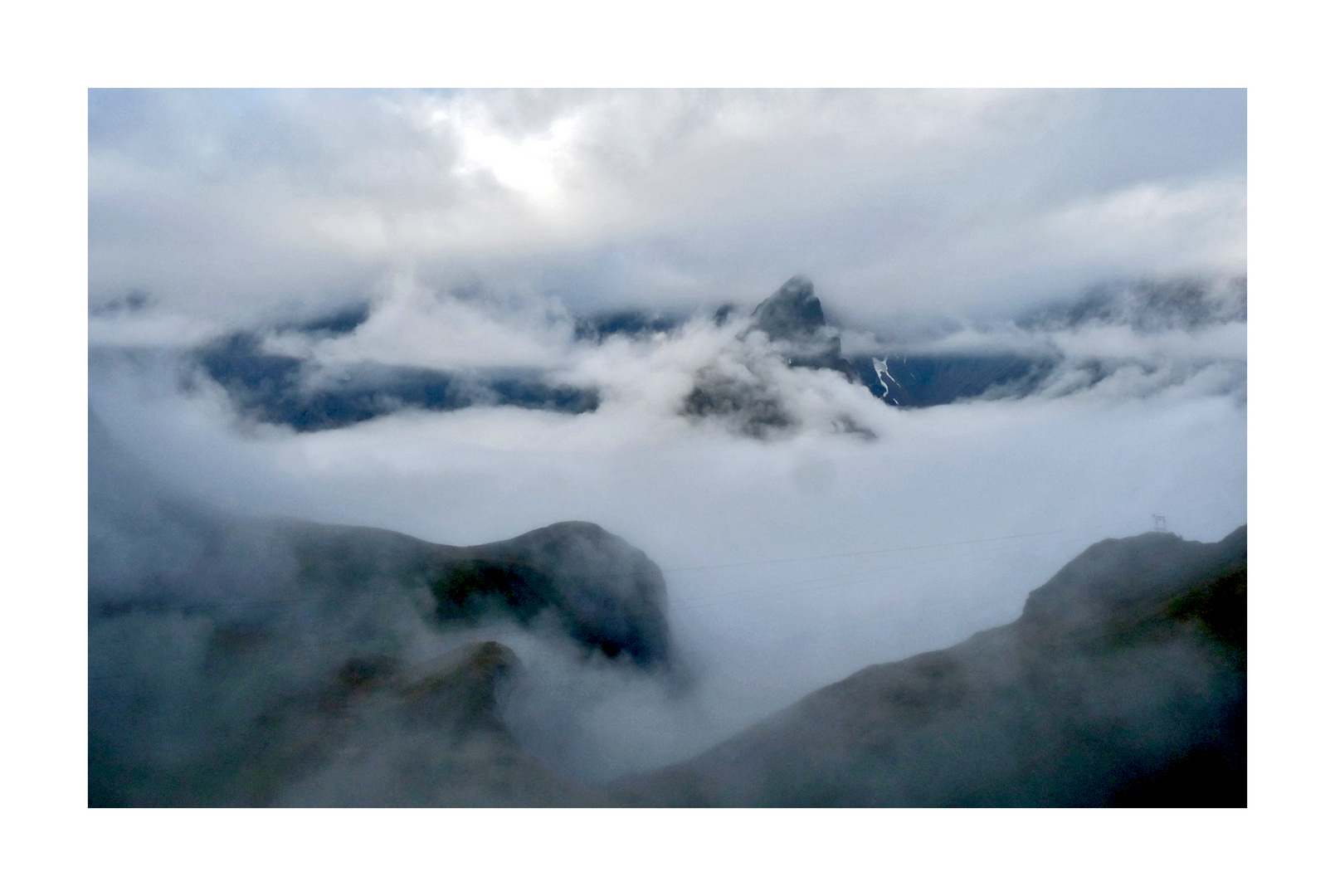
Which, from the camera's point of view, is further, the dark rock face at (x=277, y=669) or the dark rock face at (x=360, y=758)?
the dark rock face at (x=277, y=669)

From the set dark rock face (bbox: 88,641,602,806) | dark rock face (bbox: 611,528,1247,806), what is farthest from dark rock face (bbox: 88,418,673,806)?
dark rock face (bbox: 611,528,1247,806)

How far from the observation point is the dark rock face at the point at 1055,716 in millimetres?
8148

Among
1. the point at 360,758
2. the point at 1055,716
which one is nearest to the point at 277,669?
the point at 360,758

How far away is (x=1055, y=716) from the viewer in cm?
883

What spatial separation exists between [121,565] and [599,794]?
7222 mm

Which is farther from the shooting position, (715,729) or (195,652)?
(715,729)

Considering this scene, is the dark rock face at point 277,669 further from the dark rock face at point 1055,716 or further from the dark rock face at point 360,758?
the dark rock face at point 1055,716

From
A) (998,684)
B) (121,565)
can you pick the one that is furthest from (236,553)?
(998,684)

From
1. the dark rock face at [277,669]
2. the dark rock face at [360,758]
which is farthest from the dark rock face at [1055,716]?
the dark rock face at [277,669]

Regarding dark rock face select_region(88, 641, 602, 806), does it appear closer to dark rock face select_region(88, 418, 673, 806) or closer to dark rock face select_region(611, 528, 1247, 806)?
dark rock face select_region(88, 418, 673, 806)

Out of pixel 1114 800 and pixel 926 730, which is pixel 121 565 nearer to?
pixel 926 730

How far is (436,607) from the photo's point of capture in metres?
11.0

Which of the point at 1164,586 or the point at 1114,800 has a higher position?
the point at 1164,586

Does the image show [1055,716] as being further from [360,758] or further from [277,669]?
[277,669]
